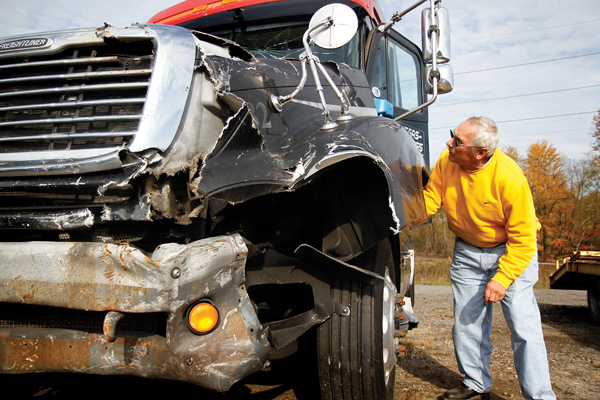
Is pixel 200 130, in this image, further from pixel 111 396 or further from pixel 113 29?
pixel 111 396

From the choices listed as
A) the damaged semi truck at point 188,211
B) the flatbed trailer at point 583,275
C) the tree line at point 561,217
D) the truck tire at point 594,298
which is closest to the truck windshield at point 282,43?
the damaged semi truck at point 188,211

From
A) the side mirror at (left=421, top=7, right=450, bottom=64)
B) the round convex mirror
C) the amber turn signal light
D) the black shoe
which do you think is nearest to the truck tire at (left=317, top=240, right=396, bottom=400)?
the amber turn signal light

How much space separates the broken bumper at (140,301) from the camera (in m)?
2.00

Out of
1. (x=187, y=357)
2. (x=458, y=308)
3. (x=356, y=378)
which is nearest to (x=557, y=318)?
(x=458, y=308)

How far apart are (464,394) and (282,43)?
9.65 feet

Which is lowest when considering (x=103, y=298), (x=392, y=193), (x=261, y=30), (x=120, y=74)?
(x=103, y=298)

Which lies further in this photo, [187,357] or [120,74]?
[120,74]

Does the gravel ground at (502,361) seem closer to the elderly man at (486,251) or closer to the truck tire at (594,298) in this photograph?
the truck tire at (594,298)

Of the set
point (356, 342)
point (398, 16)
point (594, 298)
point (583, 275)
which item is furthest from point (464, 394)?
point (583, 275)

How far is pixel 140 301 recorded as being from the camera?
1.99 m

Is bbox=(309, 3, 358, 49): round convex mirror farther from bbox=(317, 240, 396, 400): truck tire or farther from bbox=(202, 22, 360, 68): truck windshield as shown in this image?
bbox=(317, 240, 396, 400): truck tire

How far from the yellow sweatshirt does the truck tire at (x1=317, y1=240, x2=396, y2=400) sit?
94 cm

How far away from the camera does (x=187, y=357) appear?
2.05 metres

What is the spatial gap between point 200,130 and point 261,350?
1.03m
